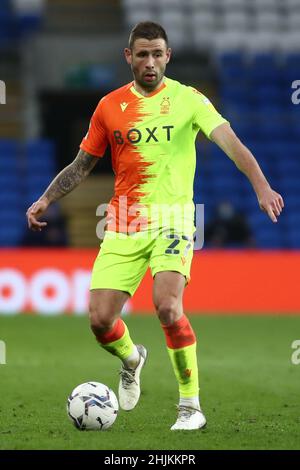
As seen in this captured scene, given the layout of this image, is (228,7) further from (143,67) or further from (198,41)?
(143,67)

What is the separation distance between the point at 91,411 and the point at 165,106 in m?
1.90

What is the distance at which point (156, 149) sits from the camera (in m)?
6.70

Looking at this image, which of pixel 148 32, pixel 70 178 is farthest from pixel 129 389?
pixel 148 32

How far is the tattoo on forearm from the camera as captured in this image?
23.2 ft

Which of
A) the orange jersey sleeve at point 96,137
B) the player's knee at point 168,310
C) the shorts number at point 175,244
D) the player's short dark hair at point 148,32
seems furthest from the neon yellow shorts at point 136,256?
the player's short dark hair at point 148,32

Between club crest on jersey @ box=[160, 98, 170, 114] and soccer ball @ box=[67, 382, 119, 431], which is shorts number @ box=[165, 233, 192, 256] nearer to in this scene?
club crest on jersey @ box=[160, 98, 170, 114]

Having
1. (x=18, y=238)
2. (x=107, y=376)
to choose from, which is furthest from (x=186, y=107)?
(x=18, y=238)

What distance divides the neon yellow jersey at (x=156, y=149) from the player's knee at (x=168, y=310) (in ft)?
1.79

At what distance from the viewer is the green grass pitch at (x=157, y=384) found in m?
6.13

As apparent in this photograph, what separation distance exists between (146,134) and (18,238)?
38.1ft

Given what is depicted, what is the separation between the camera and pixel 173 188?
6664 mm

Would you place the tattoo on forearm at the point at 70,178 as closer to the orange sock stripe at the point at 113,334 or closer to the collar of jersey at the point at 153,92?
the collar of jersey at the point at 153,92

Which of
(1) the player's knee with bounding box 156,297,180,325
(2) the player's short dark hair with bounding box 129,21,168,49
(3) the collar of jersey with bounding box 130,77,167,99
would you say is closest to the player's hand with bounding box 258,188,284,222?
(1) the player's knee with bounding box 156,297,180,325

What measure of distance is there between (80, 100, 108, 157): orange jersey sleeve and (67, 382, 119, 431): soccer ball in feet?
5.11
